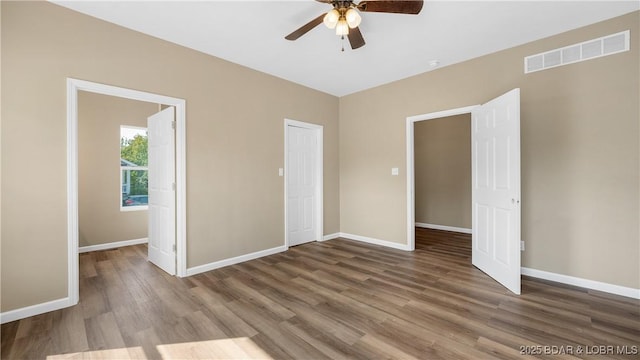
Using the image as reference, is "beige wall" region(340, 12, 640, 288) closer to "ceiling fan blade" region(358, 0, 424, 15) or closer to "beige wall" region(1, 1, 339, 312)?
"ceiling fan blade" region(358, 0, 424, 15)

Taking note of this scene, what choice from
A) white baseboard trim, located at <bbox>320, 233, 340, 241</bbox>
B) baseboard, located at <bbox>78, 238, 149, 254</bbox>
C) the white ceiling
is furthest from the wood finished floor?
the white ceiling

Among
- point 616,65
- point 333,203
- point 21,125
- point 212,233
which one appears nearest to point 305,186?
point 333,203

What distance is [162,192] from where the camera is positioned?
3539 mm

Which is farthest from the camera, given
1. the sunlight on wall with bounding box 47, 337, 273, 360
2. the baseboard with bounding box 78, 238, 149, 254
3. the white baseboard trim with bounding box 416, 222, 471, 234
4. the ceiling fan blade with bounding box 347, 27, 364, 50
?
the white baseboard trim with bounding box 416, 222, 471, 234

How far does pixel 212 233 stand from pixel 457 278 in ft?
10.3

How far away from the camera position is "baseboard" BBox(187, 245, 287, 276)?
11.2ft

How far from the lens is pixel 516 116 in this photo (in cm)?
274

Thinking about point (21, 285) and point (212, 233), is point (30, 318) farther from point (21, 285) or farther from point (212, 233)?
point (212, 233)

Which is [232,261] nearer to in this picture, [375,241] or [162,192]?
[162,192]

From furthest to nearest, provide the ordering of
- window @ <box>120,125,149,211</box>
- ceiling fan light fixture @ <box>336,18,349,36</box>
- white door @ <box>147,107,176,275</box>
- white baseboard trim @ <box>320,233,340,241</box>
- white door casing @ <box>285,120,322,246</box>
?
white baseboard trim @ <box>320,233,340,241</box> < window @ <box>120,125,149,211</box> < white door casing @ <box>285,120,322,246</box> < white door @ <box>147,107,176,275</box> < ceiling fan light fixture @ <box>336,18,349,36</box>

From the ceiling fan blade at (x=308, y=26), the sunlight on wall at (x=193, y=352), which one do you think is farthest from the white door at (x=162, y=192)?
the ceiling fan blade at (x=308, y=26)

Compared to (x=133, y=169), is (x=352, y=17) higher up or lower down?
higher up

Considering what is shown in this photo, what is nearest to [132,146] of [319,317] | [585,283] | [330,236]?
[330,236]

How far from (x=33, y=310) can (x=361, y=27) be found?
416 cm
